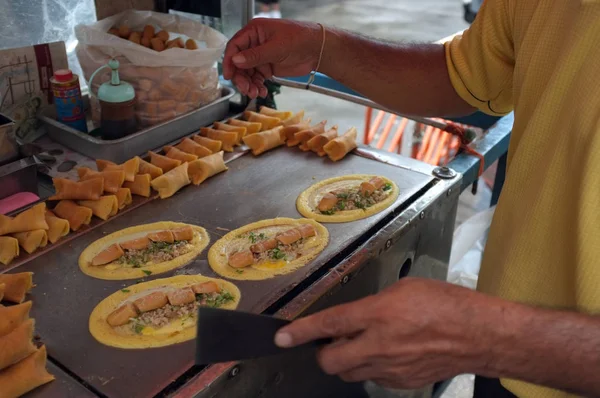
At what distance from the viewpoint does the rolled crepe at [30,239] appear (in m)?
1.48

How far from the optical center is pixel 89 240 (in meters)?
1.57

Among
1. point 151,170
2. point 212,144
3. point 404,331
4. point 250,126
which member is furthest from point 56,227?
point 404,331

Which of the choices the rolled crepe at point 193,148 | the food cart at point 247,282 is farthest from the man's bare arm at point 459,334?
the rolled crepe at point 193,148

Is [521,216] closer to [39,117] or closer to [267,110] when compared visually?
[267,110]

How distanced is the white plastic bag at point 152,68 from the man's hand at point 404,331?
4.48ft

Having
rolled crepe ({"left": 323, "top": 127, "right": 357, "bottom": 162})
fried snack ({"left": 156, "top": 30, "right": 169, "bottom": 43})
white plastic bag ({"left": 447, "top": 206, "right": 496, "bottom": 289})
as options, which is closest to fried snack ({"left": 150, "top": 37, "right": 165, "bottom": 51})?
fried snack ({"left": 156, "top": 30, "right": 169, "bottom": 43})

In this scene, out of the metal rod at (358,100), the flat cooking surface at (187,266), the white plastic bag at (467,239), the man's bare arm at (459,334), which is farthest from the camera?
the white plastic bag at (467,239)

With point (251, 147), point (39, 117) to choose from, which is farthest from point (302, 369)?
point (39, 117)

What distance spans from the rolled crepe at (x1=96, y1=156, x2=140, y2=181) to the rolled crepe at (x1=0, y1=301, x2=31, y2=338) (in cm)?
63

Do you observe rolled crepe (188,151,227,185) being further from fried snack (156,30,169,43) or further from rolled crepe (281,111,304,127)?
fried snack (156,30,169,43)

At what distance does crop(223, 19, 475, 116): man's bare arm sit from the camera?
1.68 m

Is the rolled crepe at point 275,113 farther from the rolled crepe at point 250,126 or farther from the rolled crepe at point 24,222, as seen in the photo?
the rolled crepe at point 24,222

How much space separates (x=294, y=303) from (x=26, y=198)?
909 millimetres

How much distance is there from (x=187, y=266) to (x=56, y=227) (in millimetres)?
388
